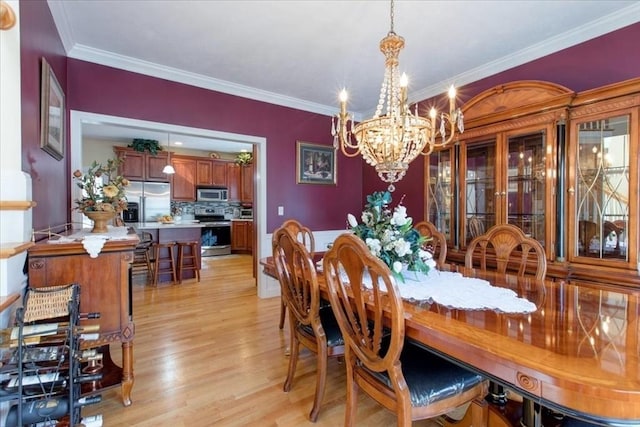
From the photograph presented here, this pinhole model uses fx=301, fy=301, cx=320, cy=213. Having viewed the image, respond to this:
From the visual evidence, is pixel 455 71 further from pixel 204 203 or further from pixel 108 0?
pixel 204 203

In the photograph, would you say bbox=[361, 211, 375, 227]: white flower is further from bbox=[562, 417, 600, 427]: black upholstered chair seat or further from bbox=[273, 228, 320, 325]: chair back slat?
bbox=[562, 417, 600, 427]: black upholstered chair seat

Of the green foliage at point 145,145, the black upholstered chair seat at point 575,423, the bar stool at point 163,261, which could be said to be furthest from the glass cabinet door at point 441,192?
the green foliage at point 145,145

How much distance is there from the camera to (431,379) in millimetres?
1259

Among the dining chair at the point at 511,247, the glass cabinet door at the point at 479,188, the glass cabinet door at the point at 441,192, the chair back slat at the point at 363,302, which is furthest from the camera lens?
the glass cabinet door at the point at 441,192

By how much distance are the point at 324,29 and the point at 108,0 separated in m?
1.56

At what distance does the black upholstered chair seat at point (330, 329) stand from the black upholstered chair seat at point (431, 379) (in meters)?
0.43

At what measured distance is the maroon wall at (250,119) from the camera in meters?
2.92

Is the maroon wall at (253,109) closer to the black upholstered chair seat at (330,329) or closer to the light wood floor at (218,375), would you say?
the light wood floor at (218,375)

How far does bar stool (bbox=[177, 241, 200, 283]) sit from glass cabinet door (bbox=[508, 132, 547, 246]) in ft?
14.0

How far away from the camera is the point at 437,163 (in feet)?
10.8

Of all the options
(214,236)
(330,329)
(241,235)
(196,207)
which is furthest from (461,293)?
(196,207)

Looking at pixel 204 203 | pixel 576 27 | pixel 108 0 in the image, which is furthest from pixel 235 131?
pixel 204 203

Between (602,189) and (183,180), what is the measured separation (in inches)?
279

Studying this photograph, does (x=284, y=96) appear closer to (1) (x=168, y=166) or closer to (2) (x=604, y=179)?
(2) (x=604, y=179)
